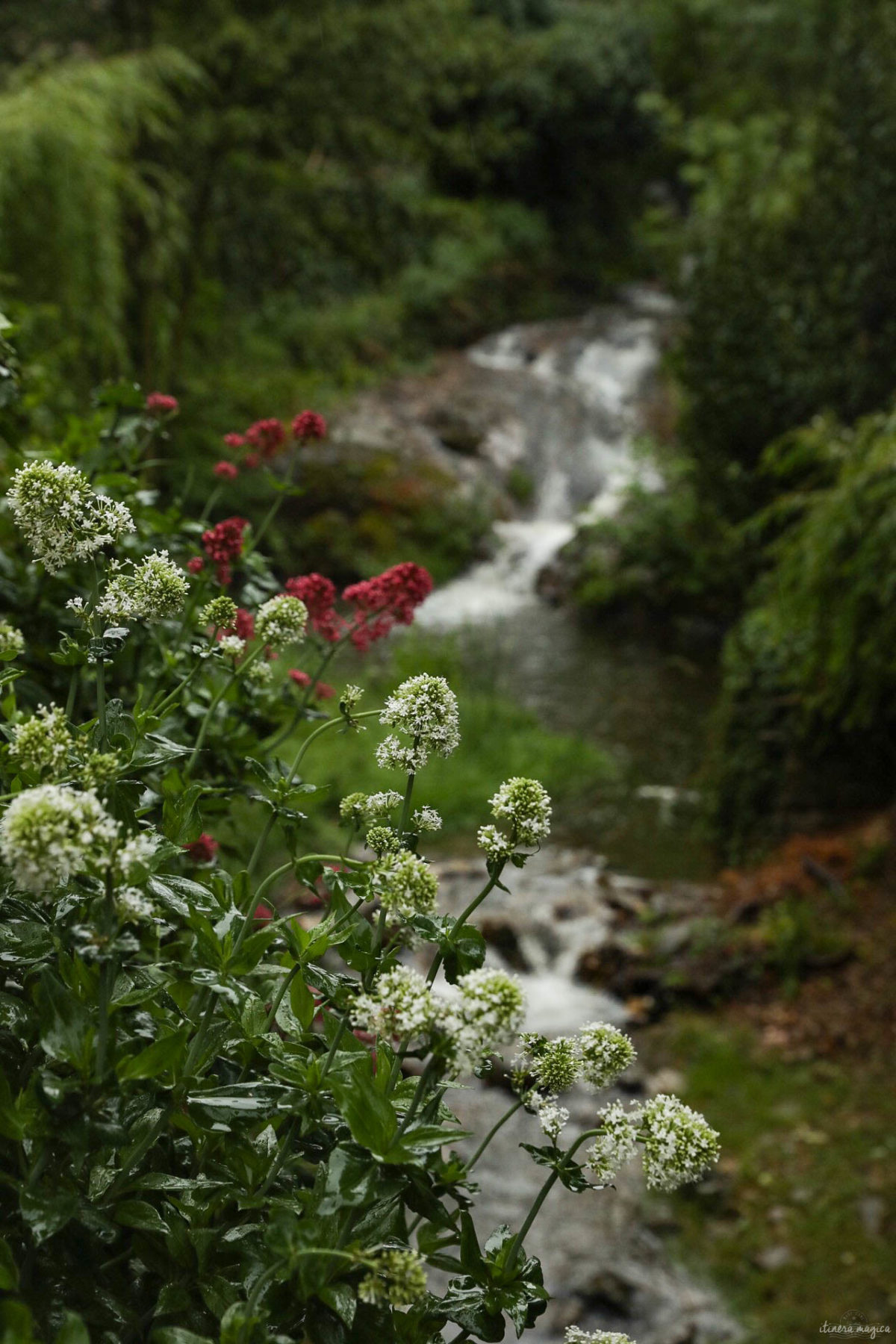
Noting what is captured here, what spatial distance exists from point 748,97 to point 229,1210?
16.5 m

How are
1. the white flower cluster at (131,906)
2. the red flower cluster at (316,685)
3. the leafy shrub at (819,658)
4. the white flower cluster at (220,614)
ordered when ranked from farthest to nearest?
1. the leafy shrub at (819,658)
2. the red flower cluster at (316,685)
3. the white flower cluster at (220,614)
4. the white flower cluster at (131,906)

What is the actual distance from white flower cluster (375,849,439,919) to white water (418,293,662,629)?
28.2ft

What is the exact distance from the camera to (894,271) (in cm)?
738

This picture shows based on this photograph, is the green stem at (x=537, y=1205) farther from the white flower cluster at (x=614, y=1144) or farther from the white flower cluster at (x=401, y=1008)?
the white flower cluster at (x=401, y=1008)

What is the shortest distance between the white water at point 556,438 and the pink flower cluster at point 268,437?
7.39 m

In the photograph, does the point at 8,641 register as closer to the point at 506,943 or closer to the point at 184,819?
the point at 184,819

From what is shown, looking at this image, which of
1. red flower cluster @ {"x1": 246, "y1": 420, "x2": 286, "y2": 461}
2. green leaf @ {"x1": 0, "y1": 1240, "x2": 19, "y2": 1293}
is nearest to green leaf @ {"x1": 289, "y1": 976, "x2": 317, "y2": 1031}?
green leaf @ {"x1": 0, "y1": 1240, "x2": 19, "y2": 1293}

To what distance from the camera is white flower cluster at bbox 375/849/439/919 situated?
97 centimetres

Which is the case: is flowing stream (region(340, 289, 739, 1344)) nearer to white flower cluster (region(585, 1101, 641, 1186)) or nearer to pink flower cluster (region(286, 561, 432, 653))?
white flower cluster (region(585, 1101, 641, 1186))

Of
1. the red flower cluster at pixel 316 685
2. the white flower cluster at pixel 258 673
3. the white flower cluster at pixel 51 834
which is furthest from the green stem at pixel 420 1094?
the red flower cluster at pixel 316 685

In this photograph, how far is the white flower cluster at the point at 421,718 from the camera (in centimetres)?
110

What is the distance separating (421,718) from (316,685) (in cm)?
84

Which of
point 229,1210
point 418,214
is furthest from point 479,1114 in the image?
point 418,214

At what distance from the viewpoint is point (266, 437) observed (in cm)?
207
